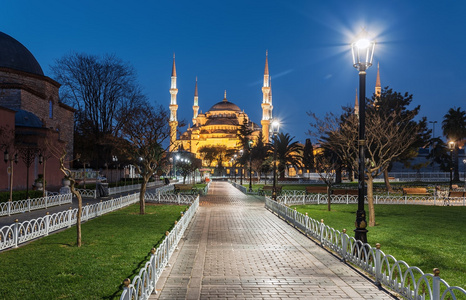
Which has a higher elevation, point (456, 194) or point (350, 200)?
point (456, 194)

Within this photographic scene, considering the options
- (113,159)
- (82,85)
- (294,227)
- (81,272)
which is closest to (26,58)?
(82,85)

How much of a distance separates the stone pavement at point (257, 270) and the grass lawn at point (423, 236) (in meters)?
1.64

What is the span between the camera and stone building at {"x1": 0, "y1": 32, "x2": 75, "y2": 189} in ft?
85.1

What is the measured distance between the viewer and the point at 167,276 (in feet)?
23.5

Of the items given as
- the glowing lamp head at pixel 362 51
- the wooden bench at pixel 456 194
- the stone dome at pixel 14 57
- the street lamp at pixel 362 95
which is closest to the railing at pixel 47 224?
the street lamp at pixel 362 95

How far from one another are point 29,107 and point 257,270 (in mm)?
29157

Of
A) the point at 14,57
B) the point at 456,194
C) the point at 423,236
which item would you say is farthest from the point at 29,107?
the point at 456,194

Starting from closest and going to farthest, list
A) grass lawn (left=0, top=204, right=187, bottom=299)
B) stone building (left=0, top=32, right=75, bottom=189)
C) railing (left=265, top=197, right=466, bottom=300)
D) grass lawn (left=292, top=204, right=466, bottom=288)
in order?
railing (left=265, top=197, right=466, bottom=300) → grass lawn (left=0, top=204, right=187, bottom=299) → grass lawn (left=292, top=204, right=466, bottom=288) → stone building (left=0, top=32, right=75, bottom=189)

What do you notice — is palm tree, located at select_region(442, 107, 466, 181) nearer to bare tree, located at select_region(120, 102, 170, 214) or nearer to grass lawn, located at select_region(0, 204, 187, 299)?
bare tree, located at select_region(120, 102, 170, 214)

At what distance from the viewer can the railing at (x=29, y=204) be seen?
15.6m

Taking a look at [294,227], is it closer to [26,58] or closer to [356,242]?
[356,242]

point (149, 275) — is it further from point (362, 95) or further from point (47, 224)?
point (47, 224)

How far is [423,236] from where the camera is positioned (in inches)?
459

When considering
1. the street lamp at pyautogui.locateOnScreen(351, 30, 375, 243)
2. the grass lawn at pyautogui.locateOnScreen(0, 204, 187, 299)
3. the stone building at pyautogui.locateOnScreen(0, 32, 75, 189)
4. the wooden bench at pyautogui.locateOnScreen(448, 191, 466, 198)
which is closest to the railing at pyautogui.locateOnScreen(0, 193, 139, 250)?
the grass lawn at pyautogui.locateOnScreen(0, 204, 187, 299)
